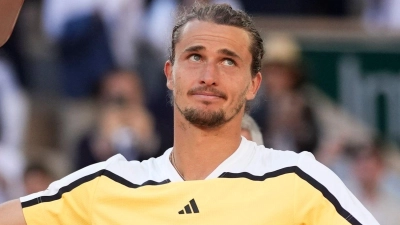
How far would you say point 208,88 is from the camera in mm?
3762

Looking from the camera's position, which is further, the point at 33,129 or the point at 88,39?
the point at 33,129

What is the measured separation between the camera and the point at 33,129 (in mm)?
8797

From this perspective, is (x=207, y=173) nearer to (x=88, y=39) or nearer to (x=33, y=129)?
(x=88, y=39)

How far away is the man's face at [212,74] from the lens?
378 centimetres

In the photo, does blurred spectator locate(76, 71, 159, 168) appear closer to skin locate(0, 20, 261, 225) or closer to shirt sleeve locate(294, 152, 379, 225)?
skin locate(0, 20, 261, 225)

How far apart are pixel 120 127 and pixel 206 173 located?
363 cm

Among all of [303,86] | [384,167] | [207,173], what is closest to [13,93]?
[303,86]

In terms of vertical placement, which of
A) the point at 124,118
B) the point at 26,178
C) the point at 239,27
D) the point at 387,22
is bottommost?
the point at 239,27

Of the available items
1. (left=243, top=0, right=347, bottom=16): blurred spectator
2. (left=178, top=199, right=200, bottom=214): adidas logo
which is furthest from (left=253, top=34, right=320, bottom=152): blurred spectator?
(left=178, top=199, right=200, bottom=214): adidas logo

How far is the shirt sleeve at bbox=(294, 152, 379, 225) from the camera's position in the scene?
349 centimetres

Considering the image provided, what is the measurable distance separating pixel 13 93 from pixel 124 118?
1366 millimetres

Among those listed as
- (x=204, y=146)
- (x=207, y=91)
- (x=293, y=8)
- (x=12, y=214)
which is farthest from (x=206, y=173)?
(x=293, y=8)

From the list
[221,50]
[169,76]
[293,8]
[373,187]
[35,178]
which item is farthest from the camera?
[293,8]

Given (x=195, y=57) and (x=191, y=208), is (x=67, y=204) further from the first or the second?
(x=195, y=57)
